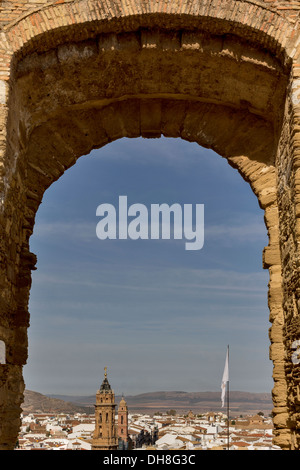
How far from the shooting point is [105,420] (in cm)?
5084

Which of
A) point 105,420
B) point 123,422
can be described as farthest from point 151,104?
point 123,422

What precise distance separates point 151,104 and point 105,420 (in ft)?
162

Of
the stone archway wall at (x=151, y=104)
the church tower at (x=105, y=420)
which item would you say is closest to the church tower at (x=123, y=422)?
the church tower at (x=105, y=420)

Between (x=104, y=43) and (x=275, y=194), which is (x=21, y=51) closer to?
(x=104, y=43)

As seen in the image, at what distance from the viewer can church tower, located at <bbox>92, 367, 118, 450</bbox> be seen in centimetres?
4881

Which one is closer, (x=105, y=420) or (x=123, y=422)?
(x=105, y=420)

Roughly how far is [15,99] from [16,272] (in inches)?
67.0

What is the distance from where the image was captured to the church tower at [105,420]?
48.8 meters

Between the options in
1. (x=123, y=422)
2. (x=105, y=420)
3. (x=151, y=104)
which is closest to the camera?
(x=151, y=104)

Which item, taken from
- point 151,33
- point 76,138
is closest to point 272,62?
point 151,33

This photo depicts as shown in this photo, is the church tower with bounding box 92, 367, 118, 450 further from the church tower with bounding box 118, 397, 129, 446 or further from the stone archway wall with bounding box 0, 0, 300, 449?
the stone archway wall with bounding box 0, 0, 300, 449

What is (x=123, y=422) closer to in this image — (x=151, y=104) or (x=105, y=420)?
(x=105, y=420)

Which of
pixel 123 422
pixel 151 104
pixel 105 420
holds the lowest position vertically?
pixel 123 422

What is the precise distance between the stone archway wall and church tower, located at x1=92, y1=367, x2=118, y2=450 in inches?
1803
